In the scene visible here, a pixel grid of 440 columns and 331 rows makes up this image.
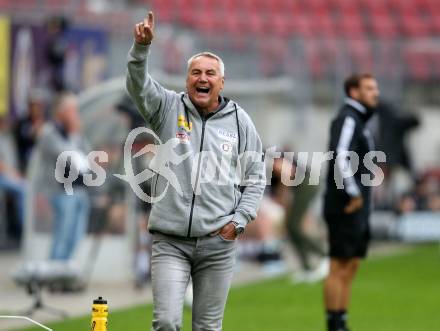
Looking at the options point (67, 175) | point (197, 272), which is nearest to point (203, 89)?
point (197, 272)

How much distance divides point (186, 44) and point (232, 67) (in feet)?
4.86

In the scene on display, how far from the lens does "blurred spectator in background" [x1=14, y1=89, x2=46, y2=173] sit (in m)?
18.0

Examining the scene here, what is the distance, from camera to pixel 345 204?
438 inches

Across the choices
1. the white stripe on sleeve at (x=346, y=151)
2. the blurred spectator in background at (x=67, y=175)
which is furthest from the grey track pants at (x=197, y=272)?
the blurred spectator in background at (x=67, y=175)

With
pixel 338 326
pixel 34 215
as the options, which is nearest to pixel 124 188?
pixel 34 215

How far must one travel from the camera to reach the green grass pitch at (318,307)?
470 inches

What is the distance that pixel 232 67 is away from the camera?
771 inches

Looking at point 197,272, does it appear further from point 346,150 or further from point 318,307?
point 318,307

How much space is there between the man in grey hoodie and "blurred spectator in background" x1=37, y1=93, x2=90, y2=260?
715 cm

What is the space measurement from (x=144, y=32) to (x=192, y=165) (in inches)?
34.4

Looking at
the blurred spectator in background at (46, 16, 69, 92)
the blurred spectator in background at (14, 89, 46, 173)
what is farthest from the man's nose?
the blurred spectator in background at (14, 89, 46, 173)

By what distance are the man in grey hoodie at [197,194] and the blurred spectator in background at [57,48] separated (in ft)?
32.9

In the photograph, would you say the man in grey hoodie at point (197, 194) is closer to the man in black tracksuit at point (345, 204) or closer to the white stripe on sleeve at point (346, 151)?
the white stripe on sleeve at point (346, 151)

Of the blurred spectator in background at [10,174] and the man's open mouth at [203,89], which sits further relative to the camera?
the blurred spectator in background at [10,174]
